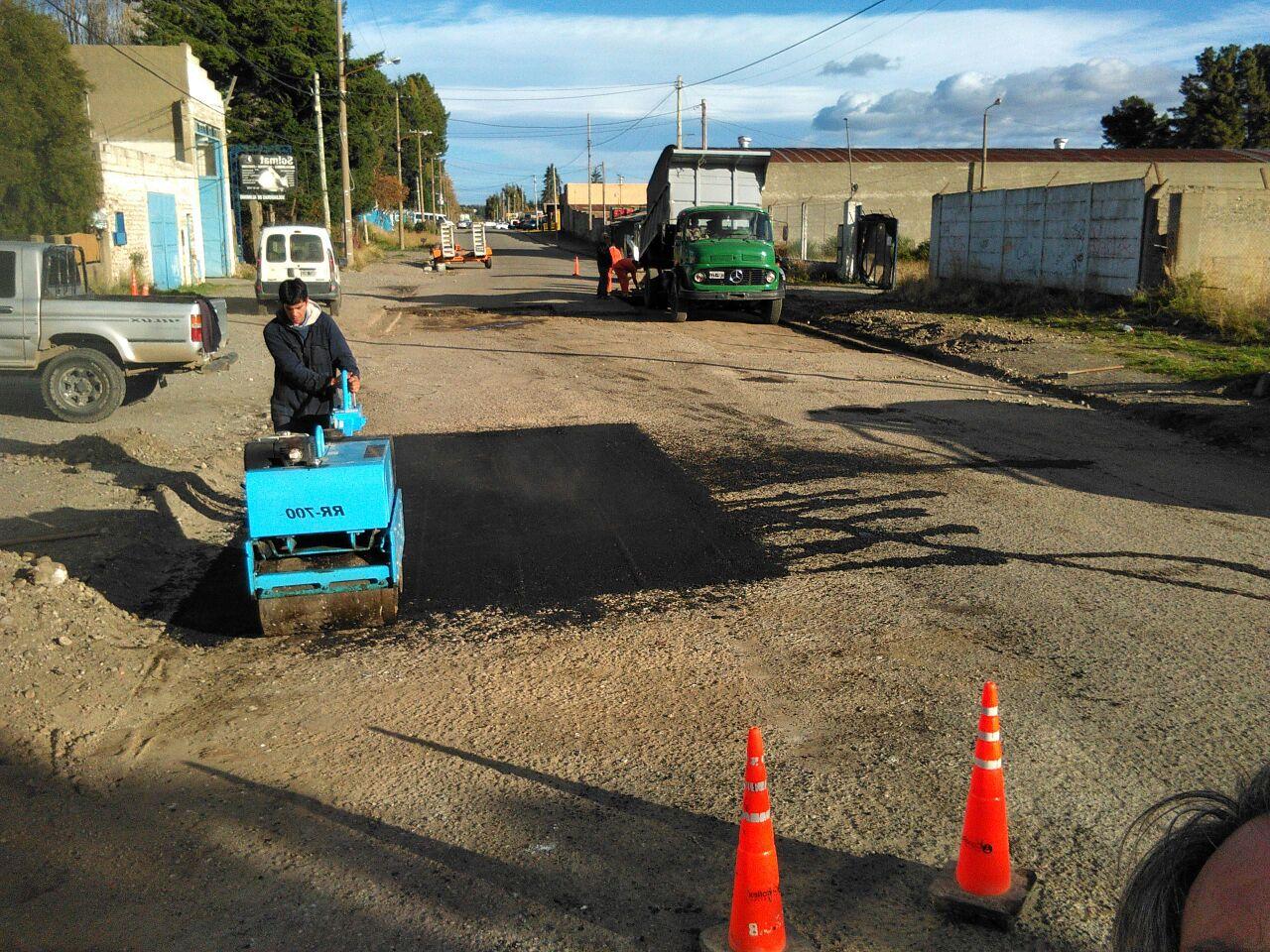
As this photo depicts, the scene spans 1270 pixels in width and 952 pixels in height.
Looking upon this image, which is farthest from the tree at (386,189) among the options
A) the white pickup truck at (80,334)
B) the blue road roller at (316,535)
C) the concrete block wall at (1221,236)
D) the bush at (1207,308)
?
the blue road roller at (316,535)

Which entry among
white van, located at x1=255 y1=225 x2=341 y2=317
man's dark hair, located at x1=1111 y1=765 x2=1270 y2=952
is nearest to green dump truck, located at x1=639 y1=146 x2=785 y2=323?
white van, located at x1=255 y1=225 x2=341 y2=317

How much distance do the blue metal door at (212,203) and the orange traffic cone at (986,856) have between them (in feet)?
136

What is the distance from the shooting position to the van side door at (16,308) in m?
12.1

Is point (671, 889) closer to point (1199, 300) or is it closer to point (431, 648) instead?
point (431, 648)

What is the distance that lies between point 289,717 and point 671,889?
2.24m

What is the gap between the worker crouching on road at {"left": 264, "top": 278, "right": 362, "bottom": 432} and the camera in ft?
23.6

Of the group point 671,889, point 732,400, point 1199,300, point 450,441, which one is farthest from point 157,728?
point 1199,300

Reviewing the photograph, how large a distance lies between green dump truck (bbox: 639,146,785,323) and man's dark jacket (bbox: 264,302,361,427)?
54.7ft

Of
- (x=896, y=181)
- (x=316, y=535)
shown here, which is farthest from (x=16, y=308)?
(x=896, y=181)

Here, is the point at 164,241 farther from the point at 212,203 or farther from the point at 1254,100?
the point at 1254,100

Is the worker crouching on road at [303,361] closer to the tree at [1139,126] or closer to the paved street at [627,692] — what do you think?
the paved street at [627,692]

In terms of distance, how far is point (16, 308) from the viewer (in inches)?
479

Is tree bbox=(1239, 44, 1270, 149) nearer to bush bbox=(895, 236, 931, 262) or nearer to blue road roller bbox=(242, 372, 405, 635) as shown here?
bush bbox=(895, 236, 931, 262)

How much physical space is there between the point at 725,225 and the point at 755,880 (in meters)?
22.3
